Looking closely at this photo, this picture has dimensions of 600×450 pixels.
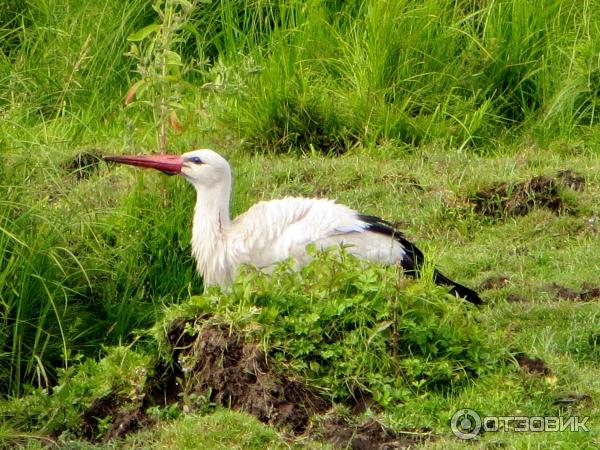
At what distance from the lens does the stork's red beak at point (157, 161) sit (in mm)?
6832

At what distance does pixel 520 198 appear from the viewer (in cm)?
812

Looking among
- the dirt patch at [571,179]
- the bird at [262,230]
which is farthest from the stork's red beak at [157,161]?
the dirt patch at [571,179]

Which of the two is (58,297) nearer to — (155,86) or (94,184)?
(155,86)

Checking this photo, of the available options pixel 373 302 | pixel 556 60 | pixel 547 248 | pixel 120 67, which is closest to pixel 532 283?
pixel 547 248

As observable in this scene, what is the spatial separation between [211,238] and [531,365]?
1.90 meters

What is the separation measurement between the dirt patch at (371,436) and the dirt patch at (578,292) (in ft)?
6.26

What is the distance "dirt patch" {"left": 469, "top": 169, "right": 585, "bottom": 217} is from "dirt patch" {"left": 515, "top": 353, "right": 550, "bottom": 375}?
97.8 inches

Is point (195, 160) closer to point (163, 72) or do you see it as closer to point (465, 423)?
point (163, 72)

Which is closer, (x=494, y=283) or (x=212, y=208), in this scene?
(x=212, y=208)

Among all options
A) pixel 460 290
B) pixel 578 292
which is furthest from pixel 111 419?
pixel 578 292

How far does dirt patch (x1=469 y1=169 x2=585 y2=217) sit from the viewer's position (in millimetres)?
8102

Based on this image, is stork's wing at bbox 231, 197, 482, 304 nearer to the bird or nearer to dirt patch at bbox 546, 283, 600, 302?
the bird

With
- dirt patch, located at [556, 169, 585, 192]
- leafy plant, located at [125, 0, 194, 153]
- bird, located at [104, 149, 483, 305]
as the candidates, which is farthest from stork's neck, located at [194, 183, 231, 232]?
dirt patch, located at [556, 169, 585, 192]

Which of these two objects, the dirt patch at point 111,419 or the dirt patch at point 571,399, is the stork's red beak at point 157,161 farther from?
the dirt patch at point 571,399
